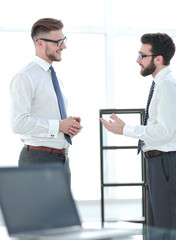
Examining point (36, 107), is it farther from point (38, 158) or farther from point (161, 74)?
point (161, 74)

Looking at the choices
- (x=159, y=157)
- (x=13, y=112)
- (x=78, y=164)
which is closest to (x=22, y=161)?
(x=13, y=112)

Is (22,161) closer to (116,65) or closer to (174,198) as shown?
(174,198)

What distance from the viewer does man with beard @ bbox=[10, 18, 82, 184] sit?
3.06 m

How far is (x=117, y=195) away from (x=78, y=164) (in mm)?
600

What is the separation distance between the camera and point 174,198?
3199 mm

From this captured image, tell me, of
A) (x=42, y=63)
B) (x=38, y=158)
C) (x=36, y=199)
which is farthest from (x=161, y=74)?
(x=36, y=199)

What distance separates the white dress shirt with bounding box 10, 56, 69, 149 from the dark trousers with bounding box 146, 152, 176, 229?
2.07 ft

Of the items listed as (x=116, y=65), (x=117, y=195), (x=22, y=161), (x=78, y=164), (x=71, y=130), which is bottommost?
(x=117, y=195)

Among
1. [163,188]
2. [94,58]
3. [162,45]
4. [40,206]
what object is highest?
[94,58]

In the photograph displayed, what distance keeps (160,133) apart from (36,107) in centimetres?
83

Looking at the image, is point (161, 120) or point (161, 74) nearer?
point (161, 120)

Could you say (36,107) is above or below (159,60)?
below

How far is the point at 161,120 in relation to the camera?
3.08 m

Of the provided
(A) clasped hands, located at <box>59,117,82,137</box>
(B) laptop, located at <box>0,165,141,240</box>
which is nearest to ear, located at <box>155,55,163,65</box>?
(A) clasped hands, located at <box>59,117,82,137</box>
